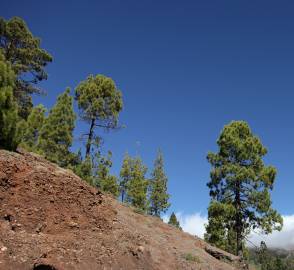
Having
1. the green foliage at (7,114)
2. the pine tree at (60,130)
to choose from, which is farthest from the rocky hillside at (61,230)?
the pine tree at (60,130)

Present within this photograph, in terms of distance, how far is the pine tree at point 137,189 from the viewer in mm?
45062

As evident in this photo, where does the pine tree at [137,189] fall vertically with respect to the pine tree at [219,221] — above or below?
above

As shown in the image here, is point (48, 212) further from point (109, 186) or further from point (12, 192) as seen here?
point (109, 186)

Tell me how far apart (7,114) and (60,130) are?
16.0 m

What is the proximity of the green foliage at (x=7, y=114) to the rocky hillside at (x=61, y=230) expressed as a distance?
1.61 meters

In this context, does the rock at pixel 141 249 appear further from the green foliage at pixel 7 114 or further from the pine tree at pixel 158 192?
the pine tree at pixel 158 192

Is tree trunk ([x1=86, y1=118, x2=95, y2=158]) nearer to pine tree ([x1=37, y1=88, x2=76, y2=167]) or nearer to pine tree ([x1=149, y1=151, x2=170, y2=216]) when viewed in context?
pine tree ([x1=37, y1=88, x2=76, y2=167])

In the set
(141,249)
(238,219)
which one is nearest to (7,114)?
(141,249)

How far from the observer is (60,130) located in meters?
33.1

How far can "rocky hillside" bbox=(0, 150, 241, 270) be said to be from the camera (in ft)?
37.1

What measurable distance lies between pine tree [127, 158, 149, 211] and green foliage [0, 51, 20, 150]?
27676mm

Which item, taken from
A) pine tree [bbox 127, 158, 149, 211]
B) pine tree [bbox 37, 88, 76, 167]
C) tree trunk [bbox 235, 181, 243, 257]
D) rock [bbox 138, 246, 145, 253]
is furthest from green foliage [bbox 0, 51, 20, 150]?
pine tree [bbox 127, 158, 149, 211]

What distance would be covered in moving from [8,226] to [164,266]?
20.5 feet

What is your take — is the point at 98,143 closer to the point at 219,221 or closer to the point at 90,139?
the point at 90,139
